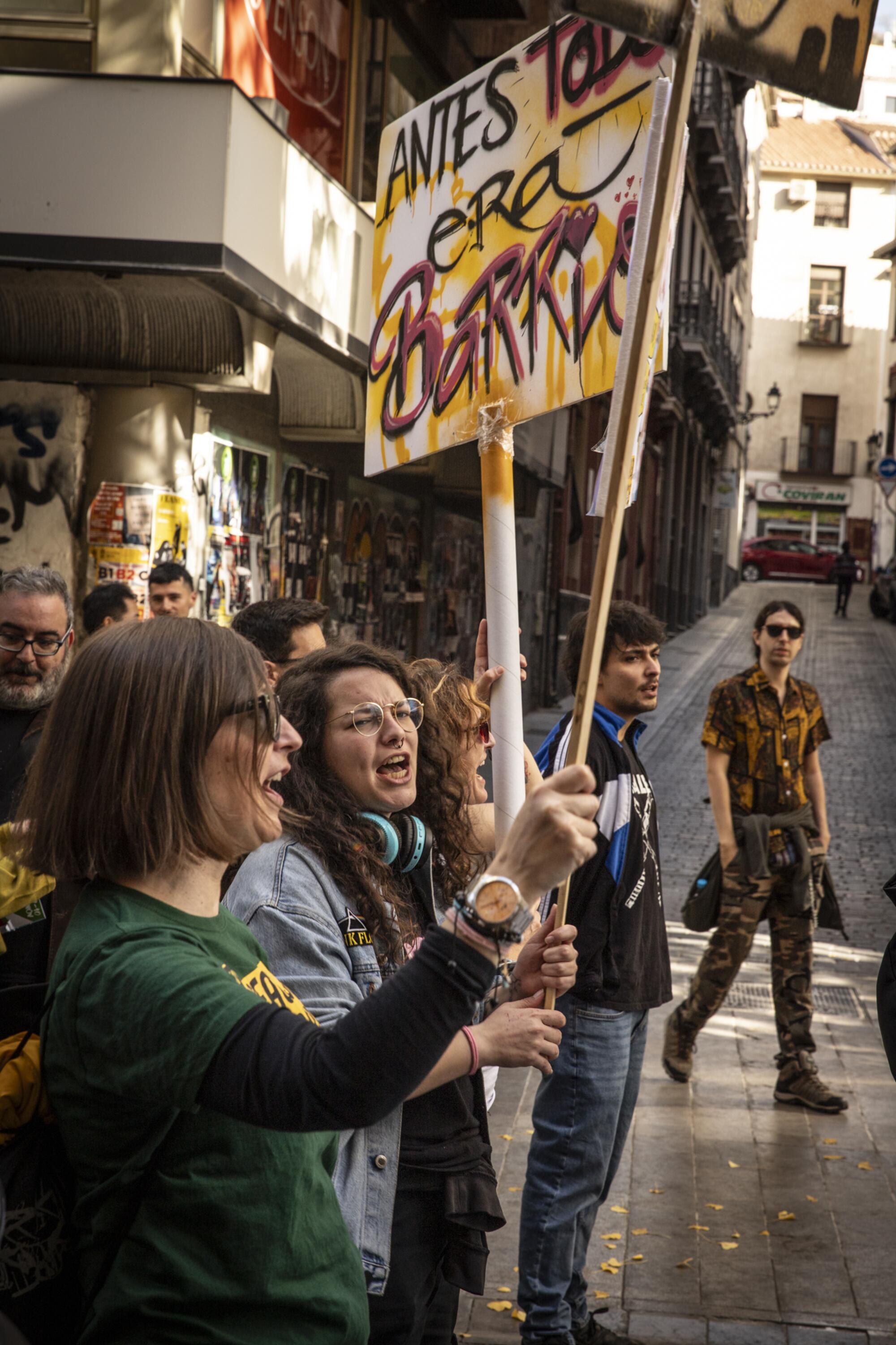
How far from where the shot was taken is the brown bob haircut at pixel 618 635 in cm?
447

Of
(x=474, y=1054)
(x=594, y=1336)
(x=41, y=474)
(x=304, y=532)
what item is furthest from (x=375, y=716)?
(x=304, y=532)

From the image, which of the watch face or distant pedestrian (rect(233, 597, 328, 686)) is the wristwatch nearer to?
the watch face

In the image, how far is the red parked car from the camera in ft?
156

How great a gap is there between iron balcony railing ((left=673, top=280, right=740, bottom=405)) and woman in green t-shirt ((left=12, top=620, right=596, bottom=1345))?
91.6 feet

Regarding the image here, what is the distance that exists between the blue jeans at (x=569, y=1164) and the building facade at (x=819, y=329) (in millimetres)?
56833

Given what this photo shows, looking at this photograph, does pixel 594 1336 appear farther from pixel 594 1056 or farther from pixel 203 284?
pixel 203 284

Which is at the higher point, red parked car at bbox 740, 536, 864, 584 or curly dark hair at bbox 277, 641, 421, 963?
red parked car at bbox 740, 536, 864, 584

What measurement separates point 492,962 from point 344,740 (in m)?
1.05

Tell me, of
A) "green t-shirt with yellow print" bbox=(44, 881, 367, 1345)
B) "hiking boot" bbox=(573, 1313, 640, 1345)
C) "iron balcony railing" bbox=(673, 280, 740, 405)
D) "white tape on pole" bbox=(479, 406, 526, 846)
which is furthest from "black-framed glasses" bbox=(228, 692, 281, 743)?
"iron balcony railing" bbox=(673, 280, 740, 405)

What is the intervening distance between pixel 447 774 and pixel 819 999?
5264 millimetres

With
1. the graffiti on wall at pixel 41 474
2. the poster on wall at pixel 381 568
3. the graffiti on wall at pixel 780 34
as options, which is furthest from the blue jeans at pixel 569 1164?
the poster on wall at pixel 381 568

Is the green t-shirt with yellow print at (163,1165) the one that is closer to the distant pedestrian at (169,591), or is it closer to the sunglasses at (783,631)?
the sunglasses at (783,631)

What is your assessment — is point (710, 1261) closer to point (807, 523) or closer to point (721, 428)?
point (721, 428)

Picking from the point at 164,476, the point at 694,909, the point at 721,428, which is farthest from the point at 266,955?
the point at 721,428
